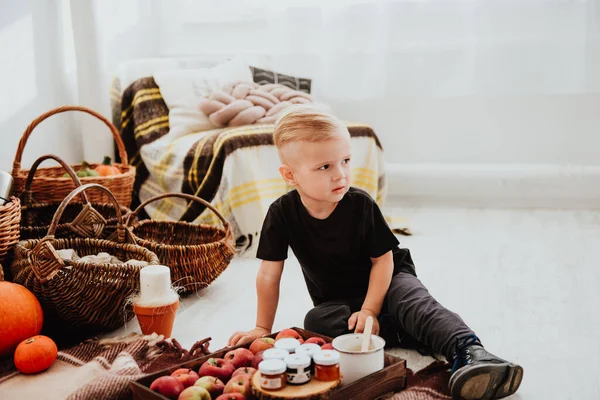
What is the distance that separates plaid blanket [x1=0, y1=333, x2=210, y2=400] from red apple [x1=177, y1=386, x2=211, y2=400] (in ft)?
0.45

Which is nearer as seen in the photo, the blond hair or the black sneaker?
the black sneaker

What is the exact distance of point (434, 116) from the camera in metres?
3.18

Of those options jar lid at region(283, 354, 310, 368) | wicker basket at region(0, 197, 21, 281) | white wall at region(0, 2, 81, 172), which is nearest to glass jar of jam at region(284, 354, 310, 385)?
jar lid at region(283, 354, 310, 368)

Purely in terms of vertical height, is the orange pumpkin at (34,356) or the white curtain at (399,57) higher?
the white curtain at (399,57)

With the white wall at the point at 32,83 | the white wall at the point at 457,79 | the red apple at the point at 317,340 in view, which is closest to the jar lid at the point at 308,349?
the red apple at the point at 317,340

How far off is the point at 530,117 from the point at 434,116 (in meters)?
0.42

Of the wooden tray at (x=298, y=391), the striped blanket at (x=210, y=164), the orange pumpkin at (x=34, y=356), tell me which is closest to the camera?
the wooden tray at (x=298, y=391)

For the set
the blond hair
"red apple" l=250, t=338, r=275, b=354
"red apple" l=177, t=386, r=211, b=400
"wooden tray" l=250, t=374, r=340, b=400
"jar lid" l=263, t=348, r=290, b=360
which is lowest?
"red apple" l=250, t=338, r=275, b=354

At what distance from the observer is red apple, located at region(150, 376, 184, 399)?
42.8 inches

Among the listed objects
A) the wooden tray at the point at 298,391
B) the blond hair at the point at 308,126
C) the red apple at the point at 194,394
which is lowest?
the red apple at the point at 194,394

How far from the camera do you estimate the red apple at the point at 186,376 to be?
3.67 feet

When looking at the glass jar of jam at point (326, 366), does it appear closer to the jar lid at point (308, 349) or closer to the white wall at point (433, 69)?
the jar lid at point (308, 349)

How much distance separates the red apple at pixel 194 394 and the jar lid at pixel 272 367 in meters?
0.10

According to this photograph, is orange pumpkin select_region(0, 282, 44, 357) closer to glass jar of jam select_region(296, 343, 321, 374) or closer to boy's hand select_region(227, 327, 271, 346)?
boy's hand select_region(227, 327, 271, 346)
